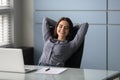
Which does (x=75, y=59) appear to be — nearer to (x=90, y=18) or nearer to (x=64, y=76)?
(x=64, y=76)

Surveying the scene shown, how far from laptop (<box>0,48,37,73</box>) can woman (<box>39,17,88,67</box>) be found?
2.58 feet

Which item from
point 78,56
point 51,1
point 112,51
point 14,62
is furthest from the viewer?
point 51,1

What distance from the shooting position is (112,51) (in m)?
4.98

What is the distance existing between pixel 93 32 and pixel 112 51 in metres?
0.42

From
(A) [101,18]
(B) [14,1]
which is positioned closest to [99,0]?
(A) [101,18]

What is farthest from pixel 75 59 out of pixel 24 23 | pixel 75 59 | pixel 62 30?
pixel 24 23

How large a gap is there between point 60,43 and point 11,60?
1019 mm

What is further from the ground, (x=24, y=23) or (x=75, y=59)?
(x=24, y=23)

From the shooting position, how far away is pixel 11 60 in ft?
9.68

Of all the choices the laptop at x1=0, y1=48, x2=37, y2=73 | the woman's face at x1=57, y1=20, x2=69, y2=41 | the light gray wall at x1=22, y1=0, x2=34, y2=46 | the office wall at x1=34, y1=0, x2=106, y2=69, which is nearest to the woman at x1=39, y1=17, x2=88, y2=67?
the woman's face at x1=57, y1=20, x2=69, y2=41

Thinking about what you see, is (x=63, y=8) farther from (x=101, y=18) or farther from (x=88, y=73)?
(x=88, y=73)

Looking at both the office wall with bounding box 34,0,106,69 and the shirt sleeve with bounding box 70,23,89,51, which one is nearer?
the shirt sleeve with bounding box 70,23,89,51

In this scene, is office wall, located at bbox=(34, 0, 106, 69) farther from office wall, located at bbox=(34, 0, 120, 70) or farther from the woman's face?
the woman's face

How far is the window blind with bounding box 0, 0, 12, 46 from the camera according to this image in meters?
5.35
